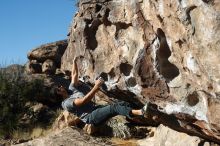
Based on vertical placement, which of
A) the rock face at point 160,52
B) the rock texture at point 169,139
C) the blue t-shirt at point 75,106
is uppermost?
the rock face at point 160,52

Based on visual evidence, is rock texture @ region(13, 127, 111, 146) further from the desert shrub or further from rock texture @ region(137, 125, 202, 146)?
the desert shrub

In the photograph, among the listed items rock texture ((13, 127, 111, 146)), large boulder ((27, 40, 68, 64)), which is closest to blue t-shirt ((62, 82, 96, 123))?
rock texture ((13, 127, 111, 146))

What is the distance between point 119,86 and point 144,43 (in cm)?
160

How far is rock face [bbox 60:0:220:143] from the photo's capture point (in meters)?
8.18

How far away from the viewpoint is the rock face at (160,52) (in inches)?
322

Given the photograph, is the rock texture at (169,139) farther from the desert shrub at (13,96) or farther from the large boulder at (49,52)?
the large boulder at (49,52)

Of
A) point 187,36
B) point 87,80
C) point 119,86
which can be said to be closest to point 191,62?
point 187,36

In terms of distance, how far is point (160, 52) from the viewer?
9.89 metres

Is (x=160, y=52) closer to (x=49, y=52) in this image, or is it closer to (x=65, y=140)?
(x=65, y=140)

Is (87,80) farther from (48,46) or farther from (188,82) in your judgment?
(48,46)

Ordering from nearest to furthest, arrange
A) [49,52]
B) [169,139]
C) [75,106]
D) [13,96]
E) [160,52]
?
[160,52], [75,106], [169,139], [13,96], [49,52]

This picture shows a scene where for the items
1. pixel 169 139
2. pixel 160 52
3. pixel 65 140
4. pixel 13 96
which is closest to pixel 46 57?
pixel 13 96

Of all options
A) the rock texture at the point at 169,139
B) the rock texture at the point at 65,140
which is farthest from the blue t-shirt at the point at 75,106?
the rock texture at the point at 169,139

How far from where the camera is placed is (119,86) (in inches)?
453
